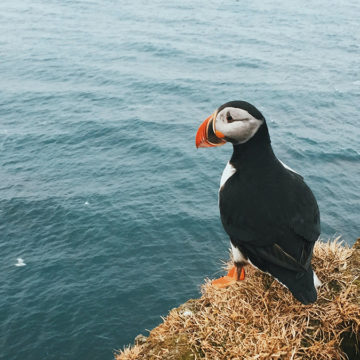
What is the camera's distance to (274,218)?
5.33 meters

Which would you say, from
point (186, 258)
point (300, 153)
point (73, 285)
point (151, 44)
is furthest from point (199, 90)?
point (73, 285)

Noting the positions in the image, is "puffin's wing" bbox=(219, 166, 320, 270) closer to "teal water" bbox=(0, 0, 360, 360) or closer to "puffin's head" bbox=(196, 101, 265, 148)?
"puffin's head" bbox=(196, 101, 265, 148)

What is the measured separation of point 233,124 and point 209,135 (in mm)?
409

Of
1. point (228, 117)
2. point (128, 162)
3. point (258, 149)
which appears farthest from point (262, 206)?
point (128, 162)

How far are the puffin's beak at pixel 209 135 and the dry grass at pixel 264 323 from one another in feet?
7.34

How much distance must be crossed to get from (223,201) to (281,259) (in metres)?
1.20

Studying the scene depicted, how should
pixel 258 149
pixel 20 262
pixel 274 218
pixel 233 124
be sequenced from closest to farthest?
pixel 274 218
pixel 233 124
pixel 258 149
pixel 20 262

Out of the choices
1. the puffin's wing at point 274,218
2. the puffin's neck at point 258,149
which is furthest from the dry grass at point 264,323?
the puffin's neck at point 258,149

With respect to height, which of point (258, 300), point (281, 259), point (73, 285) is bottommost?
point (73, 285)

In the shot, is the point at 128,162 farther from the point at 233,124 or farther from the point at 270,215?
the point at 270,215

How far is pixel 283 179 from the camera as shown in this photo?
5.70 meters

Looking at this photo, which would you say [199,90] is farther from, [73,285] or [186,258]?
[73,285]

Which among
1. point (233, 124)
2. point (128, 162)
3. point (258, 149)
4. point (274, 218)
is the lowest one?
point (128, 162)

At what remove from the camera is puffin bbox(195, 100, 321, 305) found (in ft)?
17.3
